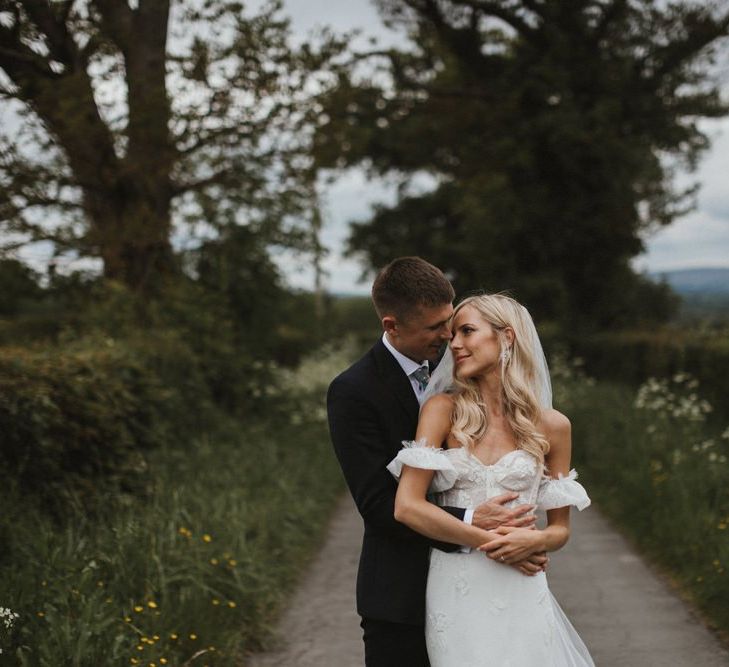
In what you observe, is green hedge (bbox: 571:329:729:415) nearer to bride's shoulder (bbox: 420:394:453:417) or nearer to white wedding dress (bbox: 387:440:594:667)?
white wedding dress (bbox: 387:440:594:667)

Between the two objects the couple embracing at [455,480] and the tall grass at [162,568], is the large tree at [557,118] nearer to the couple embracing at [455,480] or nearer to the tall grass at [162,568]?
the tall grass at [162,568]

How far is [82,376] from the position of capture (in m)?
7.21

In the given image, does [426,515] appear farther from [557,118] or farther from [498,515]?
[557,118]

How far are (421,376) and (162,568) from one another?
9.41ft

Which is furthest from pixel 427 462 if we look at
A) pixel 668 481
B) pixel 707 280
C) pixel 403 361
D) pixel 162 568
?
pixel 707 280

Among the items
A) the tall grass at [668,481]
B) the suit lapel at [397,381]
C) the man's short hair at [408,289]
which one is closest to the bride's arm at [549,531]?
the suit lapel at [397,381]

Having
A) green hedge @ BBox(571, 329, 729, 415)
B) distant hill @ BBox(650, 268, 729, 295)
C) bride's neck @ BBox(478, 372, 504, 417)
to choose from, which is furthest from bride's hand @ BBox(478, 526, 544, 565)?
distant hill @ BBox(650, 268, 729, 295)

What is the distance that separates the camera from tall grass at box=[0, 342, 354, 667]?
4.54 meters

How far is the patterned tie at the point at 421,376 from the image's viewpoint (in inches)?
132

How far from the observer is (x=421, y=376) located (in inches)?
133

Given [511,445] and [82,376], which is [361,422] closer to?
[511,445]

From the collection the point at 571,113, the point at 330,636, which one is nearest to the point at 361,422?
the point at 330,636

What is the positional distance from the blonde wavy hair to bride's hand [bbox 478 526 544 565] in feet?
0.84

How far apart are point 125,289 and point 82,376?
5898mm
